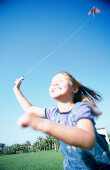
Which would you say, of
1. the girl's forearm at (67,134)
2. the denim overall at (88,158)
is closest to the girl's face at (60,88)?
the denim overall at (88,158)

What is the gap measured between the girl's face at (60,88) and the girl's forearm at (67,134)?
2.58ft

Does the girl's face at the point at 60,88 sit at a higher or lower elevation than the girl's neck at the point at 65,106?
higher

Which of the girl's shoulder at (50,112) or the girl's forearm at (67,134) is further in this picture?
the girl's shoulder at (50,112)

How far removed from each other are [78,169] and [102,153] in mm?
313

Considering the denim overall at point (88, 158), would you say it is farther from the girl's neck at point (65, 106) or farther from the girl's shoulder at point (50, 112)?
the girl's shoulder at point (50, 112)

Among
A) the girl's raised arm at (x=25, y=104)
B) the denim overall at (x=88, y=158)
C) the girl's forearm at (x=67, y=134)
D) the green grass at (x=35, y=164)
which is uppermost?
the girl's raised arm at (x=25, y=104)

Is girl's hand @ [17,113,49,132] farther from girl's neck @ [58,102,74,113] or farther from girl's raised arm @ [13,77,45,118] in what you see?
girl's raised arm @ [13,77,45,118]

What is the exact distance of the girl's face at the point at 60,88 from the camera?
5.44 ft

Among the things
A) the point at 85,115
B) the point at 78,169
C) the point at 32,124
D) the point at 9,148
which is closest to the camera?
the point at 32,124

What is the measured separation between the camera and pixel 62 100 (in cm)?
174

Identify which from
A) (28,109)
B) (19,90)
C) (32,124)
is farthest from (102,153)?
(19,90)

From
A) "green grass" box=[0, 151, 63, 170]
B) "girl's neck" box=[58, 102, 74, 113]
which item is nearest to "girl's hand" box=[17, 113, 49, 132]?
"girl's neck" box=[58, 102, 74, 113]

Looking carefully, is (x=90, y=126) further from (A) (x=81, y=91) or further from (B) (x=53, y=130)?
(A) (x=81, y=91)

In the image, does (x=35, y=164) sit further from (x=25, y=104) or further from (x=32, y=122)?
(x=32, y=122)
